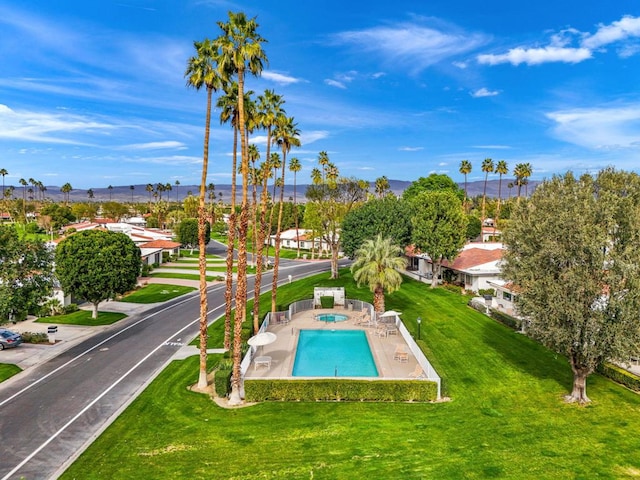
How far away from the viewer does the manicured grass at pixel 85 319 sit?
3954 cm

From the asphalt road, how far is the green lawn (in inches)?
42.8

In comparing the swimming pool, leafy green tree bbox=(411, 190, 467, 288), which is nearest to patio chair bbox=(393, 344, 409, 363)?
the swimming pool

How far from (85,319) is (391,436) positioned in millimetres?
33294

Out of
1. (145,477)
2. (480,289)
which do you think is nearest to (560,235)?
(145,477)

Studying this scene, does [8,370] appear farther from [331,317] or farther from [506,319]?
[506,319]

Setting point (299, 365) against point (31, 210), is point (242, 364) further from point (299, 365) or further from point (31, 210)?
point (31, 210)

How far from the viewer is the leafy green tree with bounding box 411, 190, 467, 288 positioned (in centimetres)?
5159

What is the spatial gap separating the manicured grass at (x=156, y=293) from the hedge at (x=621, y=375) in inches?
1678

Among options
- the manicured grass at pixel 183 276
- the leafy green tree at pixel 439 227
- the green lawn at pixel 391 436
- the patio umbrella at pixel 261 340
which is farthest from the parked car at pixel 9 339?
the leafy green tree at pixel 439 227

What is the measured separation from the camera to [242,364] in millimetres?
25891

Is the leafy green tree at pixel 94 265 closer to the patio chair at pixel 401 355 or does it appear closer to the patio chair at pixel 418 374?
the patio chair at pixel 401 355

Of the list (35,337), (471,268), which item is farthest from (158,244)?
(471,268)

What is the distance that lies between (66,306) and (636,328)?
47368 millimetres

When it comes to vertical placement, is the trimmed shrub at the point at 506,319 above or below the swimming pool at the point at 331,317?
above
